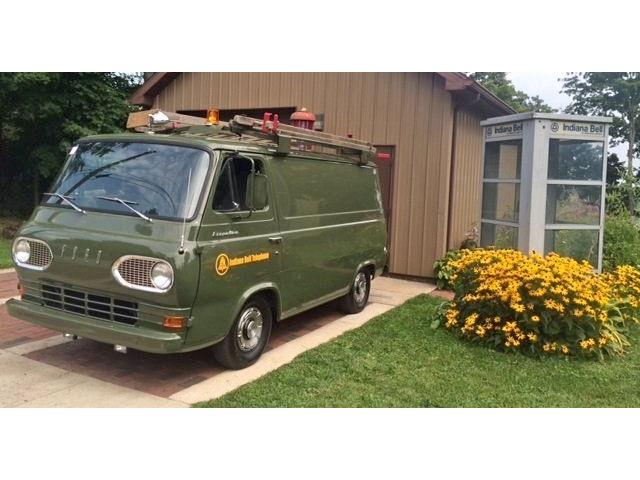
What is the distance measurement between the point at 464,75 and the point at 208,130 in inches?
198

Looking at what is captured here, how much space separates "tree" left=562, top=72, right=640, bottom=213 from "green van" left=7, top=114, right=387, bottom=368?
27.8 metres

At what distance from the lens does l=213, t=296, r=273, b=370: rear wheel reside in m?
5.01

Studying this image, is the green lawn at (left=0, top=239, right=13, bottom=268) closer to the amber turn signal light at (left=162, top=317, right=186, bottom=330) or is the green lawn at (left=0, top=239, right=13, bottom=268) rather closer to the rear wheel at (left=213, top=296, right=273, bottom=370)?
the rear wheel at (left=213, top=296, right=273, bottom=370)

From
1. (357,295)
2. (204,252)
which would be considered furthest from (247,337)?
(357,295)

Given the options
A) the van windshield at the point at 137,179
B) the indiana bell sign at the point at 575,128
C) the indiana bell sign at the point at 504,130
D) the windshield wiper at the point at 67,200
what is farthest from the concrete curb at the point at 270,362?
the indiana bell sign at the point at 575,128

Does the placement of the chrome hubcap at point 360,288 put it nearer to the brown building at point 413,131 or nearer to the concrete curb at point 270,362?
the concrete curb at point 270,362

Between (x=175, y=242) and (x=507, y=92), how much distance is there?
155ft

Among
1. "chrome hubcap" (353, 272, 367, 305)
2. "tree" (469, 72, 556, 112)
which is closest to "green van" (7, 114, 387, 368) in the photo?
"chrome hubcap" (353, 272, 367, 305)

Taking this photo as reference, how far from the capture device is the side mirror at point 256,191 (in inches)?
203

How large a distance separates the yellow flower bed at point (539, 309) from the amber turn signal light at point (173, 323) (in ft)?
11.1

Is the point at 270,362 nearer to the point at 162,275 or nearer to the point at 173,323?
the point at 173,323

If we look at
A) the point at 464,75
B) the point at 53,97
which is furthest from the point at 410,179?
the point at 53,97

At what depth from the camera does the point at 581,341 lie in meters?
5.81

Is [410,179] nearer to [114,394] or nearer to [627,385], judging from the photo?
[627,385]
